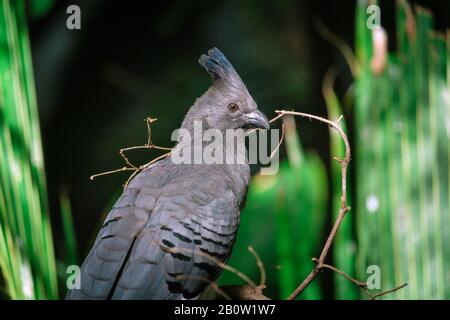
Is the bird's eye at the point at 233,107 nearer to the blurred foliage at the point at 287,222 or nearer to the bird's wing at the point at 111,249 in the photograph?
the blurred foliage at the point at 287,222

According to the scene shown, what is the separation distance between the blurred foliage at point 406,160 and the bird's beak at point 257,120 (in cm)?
50

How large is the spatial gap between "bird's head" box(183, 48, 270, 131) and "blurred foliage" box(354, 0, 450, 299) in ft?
1.84

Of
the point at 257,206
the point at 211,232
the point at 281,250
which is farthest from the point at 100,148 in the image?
the point at 211,232

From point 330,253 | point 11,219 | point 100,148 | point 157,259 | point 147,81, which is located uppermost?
point 147,81

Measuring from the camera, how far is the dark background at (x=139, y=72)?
468 centimetres

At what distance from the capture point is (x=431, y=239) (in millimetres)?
3061

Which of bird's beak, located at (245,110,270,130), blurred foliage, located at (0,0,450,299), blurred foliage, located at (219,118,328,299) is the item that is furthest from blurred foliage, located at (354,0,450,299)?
bird's beak, located at (245,110,270,130)

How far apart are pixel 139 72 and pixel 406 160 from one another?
8.25 ft

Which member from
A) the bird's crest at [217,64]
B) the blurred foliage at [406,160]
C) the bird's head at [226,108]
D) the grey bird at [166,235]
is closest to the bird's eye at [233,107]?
the bird's head at [226,108]

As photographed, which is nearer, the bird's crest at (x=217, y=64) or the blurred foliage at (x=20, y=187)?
the blurred foliage at (x=20, y=187)

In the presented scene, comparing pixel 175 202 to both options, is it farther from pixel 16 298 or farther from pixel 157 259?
pixel 16 298

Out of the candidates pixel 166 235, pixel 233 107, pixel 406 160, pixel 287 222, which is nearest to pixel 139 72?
pixel 233 107

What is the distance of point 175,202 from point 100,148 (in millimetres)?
2623

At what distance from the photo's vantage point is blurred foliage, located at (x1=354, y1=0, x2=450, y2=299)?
3012 mm
